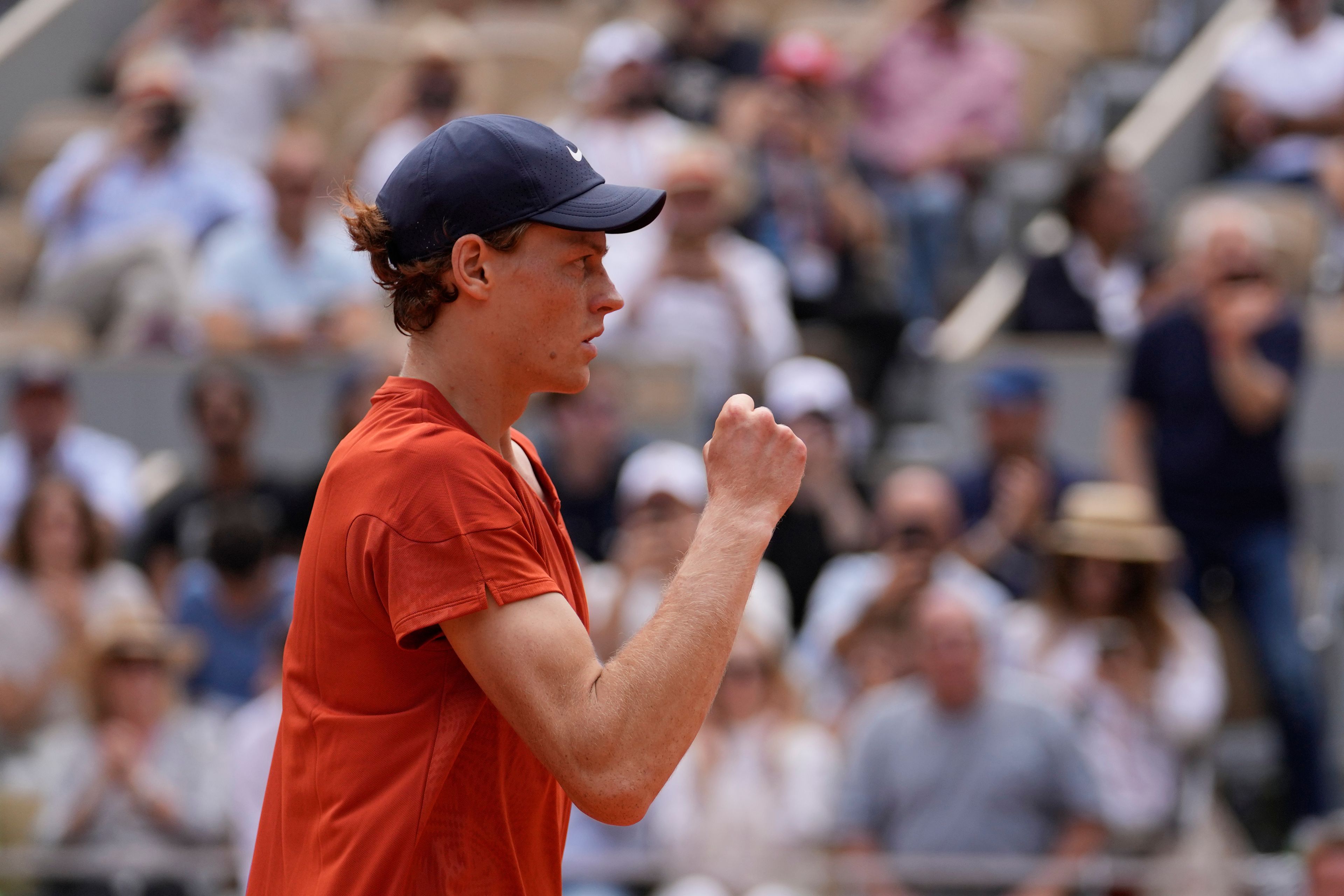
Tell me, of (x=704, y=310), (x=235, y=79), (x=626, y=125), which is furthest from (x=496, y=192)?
(x=235, y=79)

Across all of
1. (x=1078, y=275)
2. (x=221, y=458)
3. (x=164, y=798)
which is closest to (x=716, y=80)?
(x=1078, y=275)

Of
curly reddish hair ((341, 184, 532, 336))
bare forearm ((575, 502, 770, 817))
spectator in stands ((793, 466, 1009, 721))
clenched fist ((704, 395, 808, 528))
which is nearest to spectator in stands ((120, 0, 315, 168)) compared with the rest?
spectator in stands ((793, 466, 1009, 721))

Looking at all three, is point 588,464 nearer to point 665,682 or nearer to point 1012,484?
point 1012,484

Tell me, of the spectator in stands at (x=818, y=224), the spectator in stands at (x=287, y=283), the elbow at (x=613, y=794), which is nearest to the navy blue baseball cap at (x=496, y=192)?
the elbow at (x=613, y=794)

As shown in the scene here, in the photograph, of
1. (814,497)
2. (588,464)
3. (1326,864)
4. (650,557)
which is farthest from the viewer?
(588,464)

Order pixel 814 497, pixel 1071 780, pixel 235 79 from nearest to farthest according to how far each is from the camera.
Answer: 1. pixel 1071 780
2. pixel 814 497
3. pixel 235 79

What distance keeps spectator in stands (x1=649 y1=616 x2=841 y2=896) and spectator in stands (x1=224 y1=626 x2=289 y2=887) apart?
1171 millimetres

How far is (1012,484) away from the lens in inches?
260

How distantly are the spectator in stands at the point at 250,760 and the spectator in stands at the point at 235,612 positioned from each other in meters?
0.52

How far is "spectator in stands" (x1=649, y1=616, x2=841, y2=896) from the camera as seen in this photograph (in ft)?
18.3

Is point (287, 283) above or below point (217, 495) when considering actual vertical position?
above

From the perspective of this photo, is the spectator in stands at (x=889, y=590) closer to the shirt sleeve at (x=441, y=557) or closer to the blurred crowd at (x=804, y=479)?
the blurred crowd at (x=804, y=479)

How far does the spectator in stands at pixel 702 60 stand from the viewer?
366 inches

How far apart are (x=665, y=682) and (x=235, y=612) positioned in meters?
4.74
